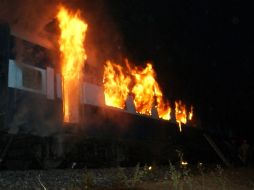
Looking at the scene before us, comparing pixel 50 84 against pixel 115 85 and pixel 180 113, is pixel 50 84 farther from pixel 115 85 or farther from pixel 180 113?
pixel 180 113

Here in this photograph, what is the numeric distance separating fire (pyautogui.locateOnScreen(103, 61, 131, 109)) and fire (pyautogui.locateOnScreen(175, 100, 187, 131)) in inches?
212

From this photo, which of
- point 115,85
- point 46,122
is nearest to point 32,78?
point 46,122

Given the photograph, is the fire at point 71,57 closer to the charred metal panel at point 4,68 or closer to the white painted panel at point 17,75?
the white painted panel at point 17,75

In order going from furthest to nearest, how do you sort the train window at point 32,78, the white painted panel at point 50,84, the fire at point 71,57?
the fire at point 71,57 → the white painted panel at point 50,84 → the train window at point 32,78

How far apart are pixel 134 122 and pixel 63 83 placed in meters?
5.20

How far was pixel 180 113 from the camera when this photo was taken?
23453 millimetres

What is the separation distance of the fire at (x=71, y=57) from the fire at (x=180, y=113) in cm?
976

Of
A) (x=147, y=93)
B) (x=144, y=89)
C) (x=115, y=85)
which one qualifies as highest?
(x=144, y=89)

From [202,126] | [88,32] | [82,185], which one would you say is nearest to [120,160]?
[88,32]

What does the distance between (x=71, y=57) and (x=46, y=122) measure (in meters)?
2.74

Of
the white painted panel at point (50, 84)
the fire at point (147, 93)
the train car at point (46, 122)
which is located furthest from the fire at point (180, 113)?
the white painted panel at point (50, 84)

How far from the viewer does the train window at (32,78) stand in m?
11.1

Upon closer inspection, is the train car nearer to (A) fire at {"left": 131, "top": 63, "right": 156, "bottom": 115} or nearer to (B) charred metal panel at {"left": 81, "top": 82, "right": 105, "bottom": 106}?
(B) charred metal panel at {"left": 81, "top": 82, "right": 105, "bottom": 106}

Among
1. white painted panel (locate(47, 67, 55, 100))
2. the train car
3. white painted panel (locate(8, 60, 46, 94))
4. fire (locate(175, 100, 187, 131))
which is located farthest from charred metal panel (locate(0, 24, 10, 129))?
fire (locate(175, 100, 187, 131))
